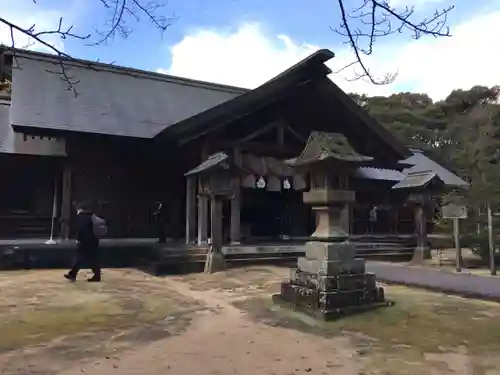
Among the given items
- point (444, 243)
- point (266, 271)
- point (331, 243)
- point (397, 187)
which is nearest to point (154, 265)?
point (266, 271)

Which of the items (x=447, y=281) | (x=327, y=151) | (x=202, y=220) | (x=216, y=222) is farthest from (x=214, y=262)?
(x=327, y=151)

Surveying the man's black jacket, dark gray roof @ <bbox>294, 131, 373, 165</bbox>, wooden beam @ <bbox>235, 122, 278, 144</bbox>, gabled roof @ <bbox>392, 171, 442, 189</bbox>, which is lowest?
the man's black jacket

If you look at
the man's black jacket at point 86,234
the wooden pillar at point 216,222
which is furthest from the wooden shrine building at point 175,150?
the man's black jacket at point 86,234

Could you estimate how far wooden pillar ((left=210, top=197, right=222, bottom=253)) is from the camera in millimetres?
11539

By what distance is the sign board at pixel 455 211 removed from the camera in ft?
39.3

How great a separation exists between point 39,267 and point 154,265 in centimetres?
344

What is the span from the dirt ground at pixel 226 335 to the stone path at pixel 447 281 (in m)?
0.34

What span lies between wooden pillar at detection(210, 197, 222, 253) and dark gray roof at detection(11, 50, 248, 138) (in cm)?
329

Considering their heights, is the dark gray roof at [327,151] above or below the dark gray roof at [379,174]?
below

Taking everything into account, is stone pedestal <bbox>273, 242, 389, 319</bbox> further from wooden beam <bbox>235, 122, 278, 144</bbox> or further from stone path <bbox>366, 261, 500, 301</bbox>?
wooden beam <bbox>235, 122, 278, 144</bbox>

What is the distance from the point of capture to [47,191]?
45.3ft

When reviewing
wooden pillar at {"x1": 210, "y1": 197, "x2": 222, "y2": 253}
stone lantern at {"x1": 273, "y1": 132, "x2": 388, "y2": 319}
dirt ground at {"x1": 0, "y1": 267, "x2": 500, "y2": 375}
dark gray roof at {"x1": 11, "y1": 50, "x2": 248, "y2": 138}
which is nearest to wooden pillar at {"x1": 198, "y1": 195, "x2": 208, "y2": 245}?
wooden pillar at {"x1": 210, "y1": 197, "x2": 222, "y2": 253}

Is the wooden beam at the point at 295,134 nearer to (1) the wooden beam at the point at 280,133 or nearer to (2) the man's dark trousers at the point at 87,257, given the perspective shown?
(1) the wooden beam at the point at 280,133

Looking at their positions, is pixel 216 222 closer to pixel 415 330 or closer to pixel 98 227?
pixel 98 227
